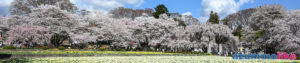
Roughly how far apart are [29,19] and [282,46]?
35475mm

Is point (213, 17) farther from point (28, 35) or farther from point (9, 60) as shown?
point (9, 60)

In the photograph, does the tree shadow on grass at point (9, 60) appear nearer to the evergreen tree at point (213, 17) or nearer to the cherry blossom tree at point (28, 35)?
the cherry blossom tree at point (28, 35)

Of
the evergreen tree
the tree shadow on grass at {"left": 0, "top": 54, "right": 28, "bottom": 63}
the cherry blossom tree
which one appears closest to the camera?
the tree shadow on grass at {"left": 0, "top": 54, "right": 28, "bottom": 63}

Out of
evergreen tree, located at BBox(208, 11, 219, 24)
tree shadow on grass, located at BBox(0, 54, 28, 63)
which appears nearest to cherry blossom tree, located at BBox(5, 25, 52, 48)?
tree shadow on grass, located at BBox(0, 54, 28, 63)

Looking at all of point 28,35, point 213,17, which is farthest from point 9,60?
point 213,17

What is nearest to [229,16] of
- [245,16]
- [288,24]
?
[245,16]

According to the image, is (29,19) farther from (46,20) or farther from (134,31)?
(134,31)

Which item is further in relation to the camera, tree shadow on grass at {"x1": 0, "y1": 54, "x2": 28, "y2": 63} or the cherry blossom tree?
the cherry blossom tree

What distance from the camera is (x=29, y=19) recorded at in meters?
38.0

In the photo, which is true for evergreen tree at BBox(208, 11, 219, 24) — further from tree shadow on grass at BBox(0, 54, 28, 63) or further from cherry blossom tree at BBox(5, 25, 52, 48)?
tree shadow on grass at BBox(0, 54, 28, 63)

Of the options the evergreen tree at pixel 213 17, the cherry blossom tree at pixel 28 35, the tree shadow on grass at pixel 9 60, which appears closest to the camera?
the tree shadow on grass at pixel 9 60

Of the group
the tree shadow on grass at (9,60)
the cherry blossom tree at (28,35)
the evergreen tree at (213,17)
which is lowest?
the tree shadow on grass at (9,60)

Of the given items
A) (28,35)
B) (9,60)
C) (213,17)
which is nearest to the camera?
(9,60)

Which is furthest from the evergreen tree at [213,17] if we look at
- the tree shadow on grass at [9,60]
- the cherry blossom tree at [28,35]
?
the tree shadow on grass at [9,60]
